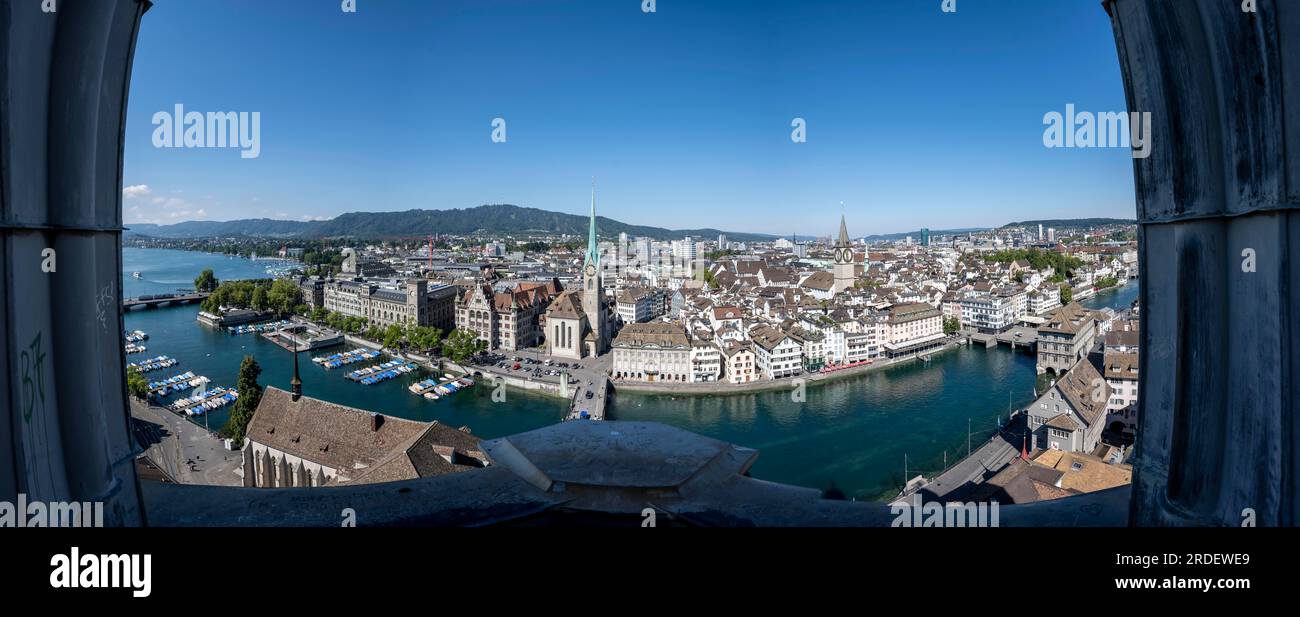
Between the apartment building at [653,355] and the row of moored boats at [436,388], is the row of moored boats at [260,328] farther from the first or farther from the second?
the apartment building at [653,355]

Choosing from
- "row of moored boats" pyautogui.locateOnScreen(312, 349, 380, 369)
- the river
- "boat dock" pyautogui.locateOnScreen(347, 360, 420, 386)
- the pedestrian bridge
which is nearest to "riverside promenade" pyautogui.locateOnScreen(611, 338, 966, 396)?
the river

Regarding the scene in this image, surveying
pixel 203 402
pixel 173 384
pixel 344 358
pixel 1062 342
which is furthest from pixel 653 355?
pixel 173 384

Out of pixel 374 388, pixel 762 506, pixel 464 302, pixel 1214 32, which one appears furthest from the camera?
pixel 464 302

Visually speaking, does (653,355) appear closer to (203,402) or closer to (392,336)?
(392,336)

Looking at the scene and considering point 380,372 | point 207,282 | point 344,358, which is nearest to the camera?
point 380,372

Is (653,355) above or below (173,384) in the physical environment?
above

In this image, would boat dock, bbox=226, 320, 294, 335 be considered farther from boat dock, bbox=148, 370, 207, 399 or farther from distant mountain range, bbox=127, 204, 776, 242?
distant mountain range, bbox=127, 204, 776, 242

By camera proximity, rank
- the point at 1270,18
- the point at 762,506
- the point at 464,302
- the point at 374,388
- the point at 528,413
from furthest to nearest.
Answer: the point at 464,302 → the point at 374,388 → the point at 528,413 → the point at 762,506 → the point at 1270,18
